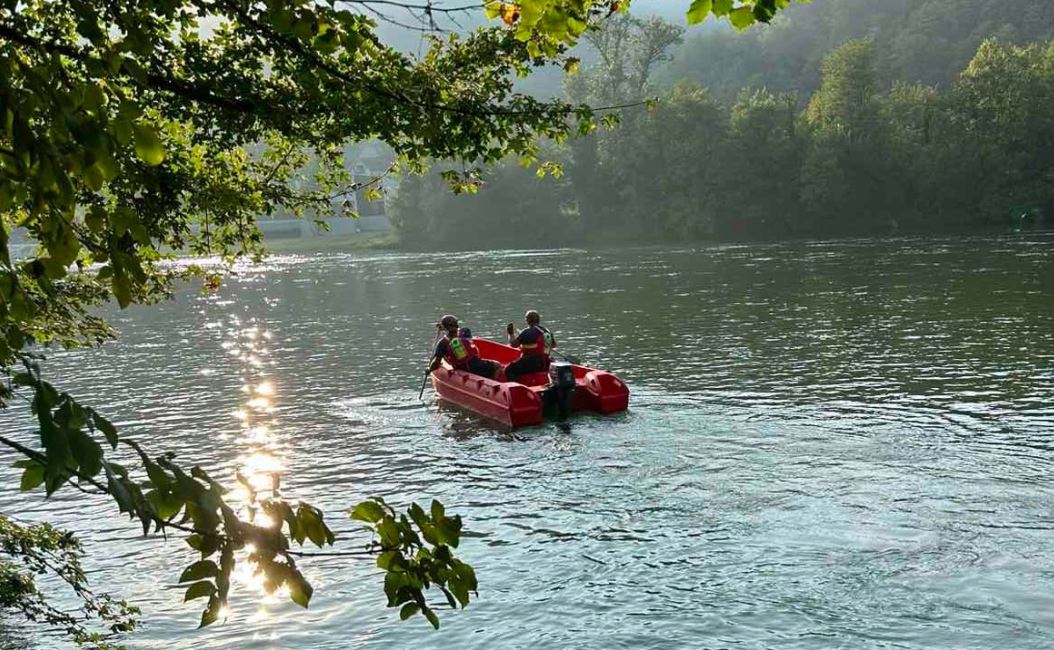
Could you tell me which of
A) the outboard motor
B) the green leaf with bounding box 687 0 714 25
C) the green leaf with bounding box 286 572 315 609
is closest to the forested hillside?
the outboard motor

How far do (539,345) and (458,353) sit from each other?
205 centimetres

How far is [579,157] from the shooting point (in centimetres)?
9369

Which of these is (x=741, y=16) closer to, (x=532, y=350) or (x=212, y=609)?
(x=212, y=609)

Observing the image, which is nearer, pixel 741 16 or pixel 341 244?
pixel 741 16

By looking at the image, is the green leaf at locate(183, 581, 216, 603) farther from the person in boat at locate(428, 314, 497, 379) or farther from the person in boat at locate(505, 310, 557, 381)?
the person in boat at locate(428, 314, 497, 379)

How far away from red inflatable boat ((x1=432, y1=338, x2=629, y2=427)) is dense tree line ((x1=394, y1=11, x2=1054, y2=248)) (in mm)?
54615

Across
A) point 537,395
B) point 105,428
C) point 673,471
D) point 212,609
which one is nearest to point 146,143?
point 105,428

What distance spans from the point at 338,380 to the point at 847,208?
201 feet

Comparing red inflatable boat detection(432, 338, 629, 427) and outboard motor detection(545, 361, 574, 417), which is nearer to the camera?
red inflatable boat detection(432, 338, 629, 427)

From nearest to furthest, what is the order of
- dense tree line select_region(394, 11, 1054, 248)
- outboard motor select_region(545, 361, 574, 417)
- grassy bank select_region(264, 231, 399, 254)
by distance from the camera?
outboard motor select_region(545, 361, 574, 417) < dense tree line select_region(394, 11, 1054, 248) < grassy bank select_region(264, 231, 399, 254)

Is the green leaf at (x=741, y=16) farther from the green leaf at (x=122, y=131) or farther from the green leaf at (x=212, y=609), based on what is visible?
the green leaf at (x=212, y=609)

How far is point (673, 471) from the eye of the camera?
1562 centimetres

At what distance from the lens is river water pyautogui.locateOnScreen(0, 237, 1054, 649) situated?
10.6 metres

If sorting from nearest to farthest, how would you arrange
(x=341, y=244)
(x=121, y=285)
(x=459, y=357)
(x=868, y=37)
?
(x=121, y=285)
(x=459, y=357)
(x=341, y=244)
(x=868, y=37)
